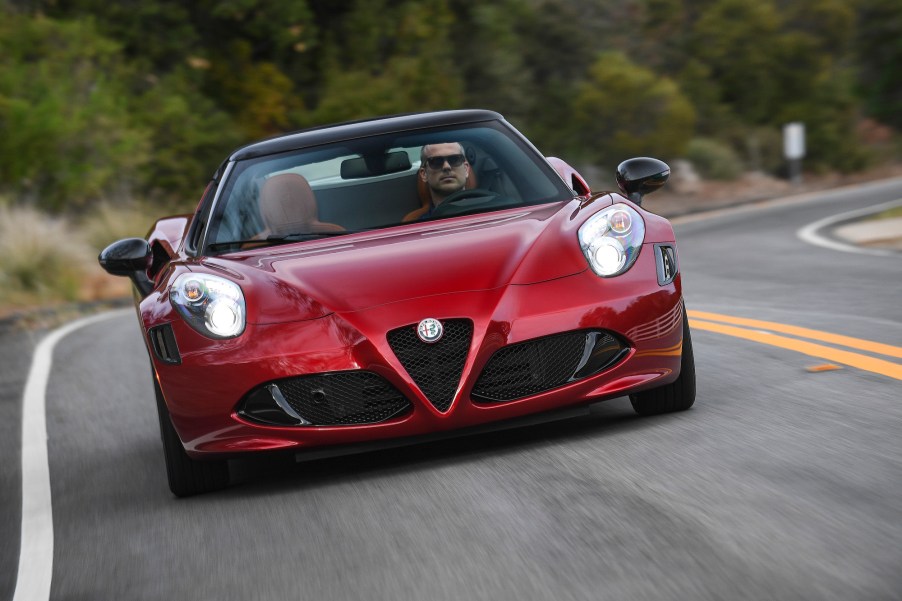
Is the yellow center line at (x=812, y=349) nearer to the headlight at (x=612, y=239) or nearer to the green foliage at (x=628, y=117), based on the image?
the headlight at (x=612, y=239)

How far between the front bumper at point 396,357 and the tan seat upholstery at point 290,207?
34.8 inches

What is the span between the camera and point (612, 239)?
16.2 ft

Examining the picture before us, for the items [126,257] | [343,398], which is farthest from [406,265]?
[126,257]

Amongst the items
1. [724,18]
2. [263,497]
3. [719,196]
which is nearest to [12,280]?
[263,497]

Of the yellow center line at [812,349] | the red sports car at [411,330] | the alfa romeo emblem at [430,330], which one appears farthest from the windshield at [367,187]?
the yellow center line at [812,349]

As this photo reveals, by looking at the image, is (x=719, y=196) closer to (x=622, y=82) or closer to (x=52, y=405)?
(x=622, y=82)

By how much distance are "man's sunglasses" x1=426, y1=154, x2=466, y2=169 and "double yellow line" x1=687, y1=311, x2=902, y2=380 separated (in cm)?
198

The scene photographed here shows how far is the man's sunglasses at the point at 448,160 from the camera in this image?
582 centimetres

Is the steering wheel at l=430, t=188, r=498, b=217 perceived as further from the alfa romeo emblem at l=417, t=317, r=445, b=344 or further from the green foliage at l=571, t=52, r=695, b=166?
the green foliage at l=571, t=52, r=695, b=166

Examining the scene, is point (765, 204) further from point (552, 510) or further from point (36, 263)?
point (552, 510)

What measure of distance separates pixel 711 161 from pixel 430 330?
1109 inches

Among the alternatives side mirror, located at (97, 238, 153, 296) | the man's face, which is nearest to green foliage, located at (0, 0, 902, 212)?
side mirror, located at (97, 238, 153, 296)

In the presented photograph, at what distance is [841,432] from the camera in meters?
4.69

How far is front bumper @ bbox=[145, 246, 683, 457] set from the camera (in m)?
4.55
